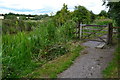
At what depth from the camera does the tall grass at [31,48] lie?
4069 millimetres

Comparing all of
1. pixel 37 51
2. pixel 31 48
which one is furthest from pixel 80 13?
pixel 31 48

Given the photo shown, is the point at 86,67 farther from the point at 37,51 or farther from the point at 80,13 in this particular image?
the point at 80,13

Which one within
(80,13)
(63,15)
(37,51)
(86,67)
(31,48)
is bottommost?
(86,67)

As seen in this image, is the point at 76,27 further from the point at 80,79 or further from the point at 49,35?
the point at 80,79

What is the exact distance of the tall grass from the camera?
4.07 metres

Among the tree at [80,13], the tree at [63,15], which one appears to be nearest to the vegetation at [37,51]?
the tree at [63,15]

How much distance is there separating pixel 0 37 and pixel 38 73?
1576 mm

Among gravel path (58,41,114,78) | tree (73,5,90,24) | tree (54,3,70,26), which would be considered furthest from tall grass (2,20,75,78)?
tree (73,5,90,24)

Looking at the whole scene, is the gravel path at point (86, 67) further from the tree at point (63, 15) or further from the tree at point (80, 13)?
the tree at point (80, 13)

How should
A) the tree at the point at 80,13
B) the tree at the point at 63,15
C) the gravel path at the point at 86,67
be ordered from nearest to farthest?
the gravel path at the point at 86,67 < the tree at the point at 63,15 < the tree at the point at 80,13

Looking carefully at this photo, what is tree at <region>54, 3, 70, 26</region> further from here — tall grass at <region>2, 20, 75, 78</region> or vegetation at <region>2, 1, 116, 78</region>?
tall grass at <region>2, 20, 75, 78</region>

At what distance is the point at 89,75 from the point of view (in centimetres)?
425

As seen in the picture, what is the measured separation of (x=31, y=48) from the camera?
579cm

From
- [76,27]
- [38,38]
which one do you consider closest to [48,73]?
[38,38]
